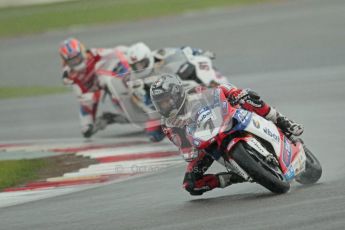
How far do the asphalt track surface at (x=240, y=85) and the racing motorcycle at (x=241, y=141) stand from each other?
220 mm

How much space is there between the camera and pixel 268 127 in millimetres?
9344

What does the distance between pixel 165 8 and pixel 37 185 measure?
22.6 m

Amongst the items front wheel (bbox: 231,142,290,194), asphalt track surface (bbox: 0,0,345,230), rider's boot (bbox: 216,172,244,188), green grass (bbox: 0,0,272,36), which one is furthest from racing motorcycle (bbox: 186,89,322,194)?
green grass (bbox: 0,0,272,36)

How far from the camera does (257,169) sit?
8.80 meters

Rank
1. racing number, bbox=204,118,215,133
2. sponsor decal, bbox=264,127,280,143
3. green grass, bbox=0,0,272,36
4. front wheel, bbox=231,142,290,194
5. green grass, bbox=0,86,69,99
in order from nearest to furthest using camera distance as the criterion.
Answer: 1. front wheel, bbox=231,142,290,194
2. racing number, bbox=204,118,215,133
3. sponsor decal, bbox=264,127,280,143
4. green grass, bbox=0,86,69,99
5. green grass, bbox=0,0,272,36

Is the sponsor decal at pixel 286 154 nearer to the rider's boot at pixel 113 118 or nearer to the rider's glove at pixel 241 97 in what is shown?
the rider's glove at pixel 241 97

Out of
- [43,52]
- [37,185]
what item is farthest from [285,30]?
[37,185]

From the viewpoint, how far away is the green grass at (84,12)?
107ft

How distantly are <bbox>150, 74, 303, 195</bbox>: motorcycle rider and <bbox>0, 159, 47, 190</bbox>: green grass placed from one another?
9.95 feet

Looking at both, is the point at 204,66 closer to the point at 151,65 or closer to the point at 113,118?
the point at 151,65

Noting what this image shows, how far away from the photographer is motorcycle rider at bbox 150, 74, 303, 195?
9070mm

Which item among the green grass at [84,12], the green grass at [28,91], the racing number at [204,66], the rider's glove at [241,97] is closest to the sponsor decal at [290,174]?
the rider's glove at [241,97]

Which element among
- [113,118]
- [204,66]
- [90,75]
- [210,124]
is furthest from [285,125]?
[90,75]

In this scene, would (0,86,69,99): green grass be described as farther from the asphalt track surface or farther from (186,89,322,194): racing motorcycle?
(186,89,322,194): racing motorcycle
